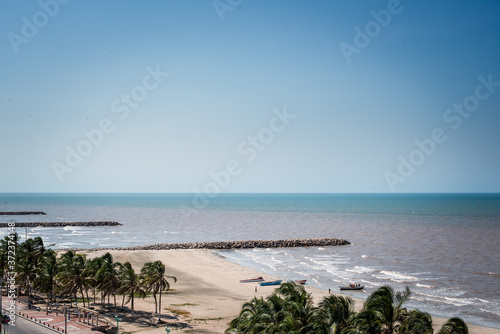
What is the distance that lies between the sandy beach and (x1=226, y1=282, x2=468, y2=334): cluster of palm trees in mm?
17119

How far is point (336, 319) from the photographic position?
25484 millimetres

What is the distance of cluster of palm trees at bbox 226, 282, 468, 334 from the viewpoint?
23016 millimetres

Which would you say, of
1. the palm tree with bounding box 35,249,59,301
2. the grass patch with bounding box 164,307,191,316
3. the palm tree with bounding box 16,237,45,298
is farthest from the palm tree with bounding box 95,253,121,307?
the palm tree with bounding box 16,237,45,298

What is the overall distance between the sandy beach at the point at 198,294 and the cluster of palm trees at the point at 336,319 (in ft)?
56.2

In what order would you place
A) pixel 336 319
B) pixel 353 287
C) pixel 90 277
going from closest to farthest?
pixel 336 319, pixel 90 277, pixel 353 287

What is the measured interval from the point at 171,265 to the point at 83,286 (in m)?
33.6

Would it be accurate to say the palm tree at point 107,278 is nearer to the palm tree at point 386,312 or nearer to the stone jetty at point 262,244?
the palm tree at point 386,312

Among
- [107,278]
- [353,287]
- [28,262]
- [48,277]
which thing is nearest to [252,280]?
[353,287]

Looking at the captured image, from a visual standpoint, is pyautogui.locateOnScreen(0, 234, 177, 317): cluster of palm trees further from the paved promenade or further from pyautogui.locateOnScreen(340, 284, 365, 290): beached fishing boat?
pyautogui.locateOnScreen(340, 284, 365, 290): beached fishing boat

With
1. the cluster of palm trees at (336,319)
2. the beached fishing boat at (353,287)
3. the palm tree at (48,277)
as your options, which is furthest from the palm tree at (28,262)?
the beached fishing boat at (353,287)

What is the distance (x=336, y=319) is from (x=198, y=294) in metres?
36.8

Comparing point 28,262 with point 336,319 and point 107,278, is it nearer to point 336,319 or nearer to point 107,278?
point 107,278

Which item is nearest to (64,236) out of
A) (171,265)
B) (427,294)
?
(171,265)

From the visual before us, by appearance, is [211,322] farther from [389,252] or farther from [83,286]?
[389,252]
